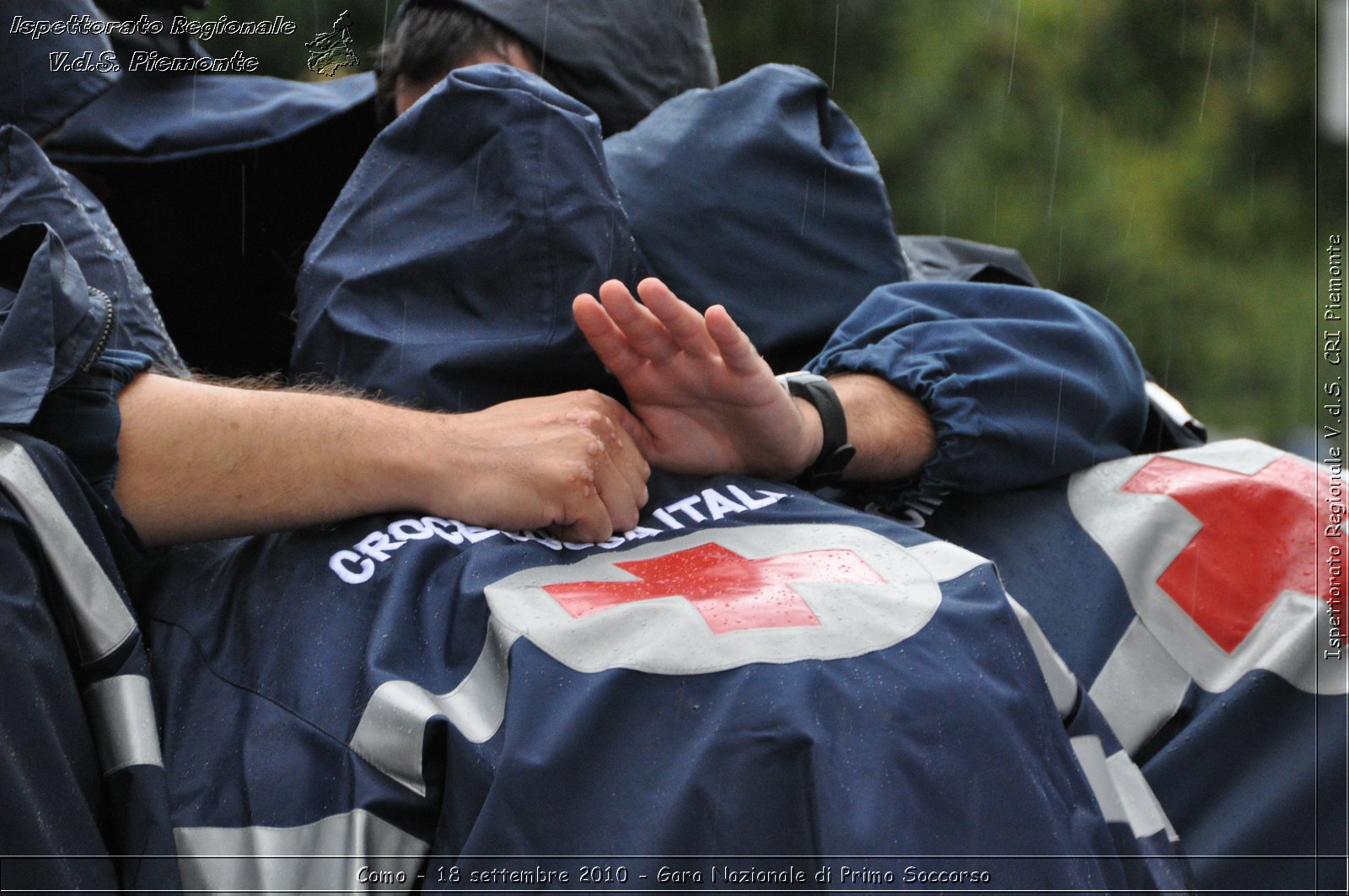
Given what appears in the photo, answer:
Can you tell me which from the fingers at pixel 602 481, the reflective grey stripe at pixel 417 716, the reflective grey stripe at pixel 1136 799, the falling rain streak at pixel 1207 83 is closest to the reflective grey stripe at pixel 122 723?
the reflective grey stripe at pixel 417 716

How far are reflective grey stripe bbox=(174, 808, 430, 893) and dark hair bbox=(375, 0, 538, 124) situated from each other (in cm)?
140

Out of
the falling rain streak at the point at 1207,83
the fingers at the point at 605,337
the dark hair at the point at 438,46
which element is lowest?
the falling rain streak at the point at 1207,83

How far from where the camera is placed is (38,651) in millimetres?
1092

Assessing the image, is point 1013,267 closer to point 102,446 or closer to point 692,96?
point 692,96

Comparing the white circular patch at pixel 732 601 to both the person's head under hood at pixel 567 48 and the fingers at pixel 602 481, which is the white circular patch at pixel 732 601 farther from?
the person's head under hood at pixel 567 48

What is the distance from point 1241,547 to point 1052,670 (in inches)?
16.2

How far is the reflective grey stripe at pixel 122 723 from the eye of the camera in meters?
1.15

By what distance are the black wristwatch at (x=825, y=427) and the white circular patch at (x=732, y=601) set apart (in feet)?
1.00

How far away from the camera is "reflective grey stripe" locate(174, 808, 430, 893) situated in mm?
1104

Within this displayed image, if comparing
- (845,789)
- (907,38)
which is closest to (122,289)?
(845,789)

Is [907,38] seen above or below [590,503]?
below

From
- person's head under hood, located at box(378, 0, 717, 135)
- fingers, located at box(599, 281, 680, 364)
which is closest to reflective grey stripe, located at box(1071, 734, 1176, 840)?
fingers, located at box(599, 281, 680, 364)

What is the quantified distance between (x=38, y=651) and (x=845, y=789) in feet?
2.21

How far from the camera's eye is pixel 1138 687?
1.51m
